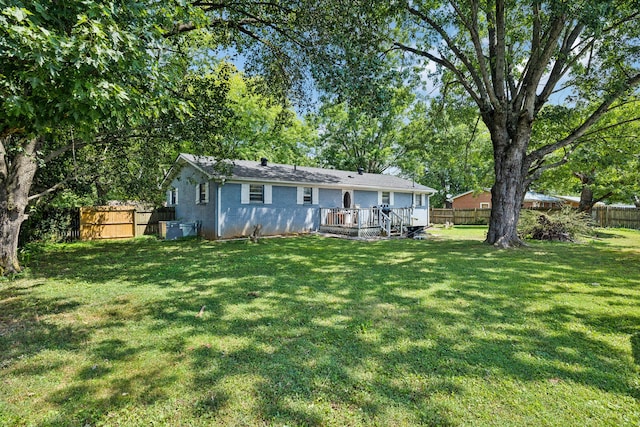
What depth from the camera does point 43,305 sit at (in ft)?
14.7

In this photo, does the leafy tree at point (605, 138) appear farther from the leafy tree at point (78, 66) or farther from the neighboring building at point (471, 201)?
the neighboring building at point (471, 201)

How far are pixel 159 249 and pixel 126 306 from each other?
6.16 meters

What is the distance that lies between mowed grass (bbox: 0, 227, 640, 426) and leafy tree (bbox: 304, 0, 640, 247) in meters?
5.01

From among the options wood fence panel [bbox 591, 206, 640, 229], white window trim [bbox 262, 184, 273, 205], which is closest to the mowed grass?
white window trim [bbox 262, 184, 273, 205]

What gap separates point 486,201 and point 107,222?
1376 inches

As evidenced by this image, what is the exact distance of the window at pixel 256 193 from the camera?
44.8 ft

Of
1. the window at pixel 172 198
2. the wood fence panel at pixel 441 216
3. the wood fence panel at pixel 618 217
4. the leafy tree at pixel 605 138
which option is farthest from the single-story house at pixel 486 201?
the window at pixel 172 198

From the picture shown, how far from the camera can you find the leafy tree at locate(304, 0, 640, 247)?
864cm

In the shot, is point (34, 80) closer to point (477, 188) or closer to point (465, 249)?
point (465, 249)

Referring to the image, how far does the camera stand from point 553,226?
501 inches

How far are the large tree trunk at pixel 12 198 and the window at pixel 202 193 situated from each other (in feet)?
22.4

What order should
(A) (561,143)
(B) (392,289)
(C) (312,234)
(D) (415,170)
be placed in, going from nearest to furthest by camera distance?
1. (B) (392,289)
2. (A) (561,143)
3. (C) (312,234)
4. (D) (415,170)

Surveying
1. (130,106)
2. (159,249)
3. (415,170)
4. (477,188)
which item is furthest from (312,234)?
(415,170)

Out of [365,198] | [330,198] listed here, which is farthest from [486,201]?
[330,198]
